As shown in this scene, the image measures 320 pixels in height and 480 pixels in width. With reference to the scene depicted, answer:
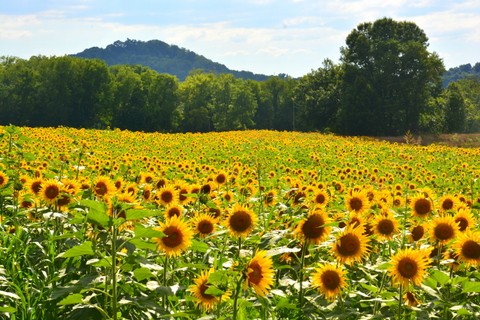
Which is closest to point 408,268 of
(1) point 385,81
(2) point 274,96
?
(1) point 385,81

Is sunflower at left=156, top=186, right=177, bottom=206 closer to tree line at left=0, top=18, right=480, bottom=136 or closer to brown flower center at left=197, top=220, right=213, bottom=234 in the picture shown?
brown flower center at left=197, top=220, right=213, bottom=234

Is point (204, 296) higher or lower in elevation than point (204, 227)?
lower

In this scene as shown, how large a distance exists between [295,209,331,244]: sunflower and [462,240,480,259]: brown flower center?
85 cm

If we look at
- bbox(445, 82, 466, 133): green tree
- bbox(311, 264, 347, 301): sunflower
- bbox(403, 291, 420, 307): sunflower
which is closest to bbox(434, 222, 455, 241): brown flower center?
bbox(403, 291, 420, 307): sunflower

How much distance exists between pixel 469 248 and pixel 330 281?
97cm

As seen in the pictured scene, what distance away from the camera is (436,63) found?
4906 cm

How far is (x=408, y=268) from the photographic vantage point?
2912mm

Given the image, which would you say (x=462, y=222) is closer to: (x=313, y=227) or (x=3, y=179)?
(x=313, y=227)

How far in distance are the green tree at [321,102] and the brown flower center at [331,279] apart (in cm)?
5179

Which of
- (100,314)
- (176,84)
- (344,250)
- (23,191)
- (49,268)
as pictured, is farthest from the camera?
(176,84)

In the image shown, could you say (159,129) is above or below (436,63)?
below

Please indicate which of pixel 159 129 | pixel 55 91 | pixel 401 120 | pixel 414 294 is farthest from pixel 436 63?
pixel 414 294

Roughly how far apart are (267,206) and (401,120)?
45704 millimetres

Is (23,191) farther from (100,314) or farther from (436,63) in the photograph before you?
(436,63)
